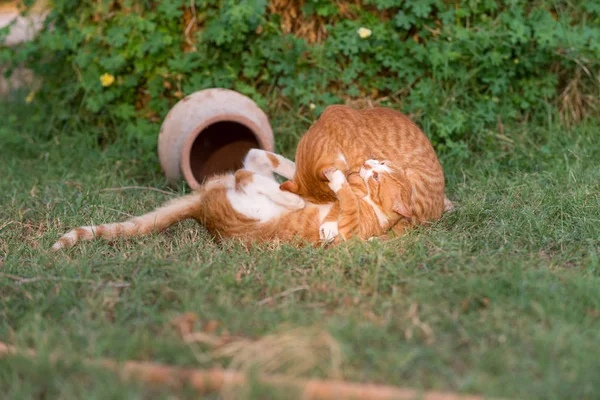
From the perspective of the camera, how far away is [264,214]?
3.89m

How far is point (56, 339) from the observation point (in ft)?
8.37

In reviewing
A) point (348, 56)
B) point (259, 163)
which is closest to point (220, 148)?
point (259, 163)

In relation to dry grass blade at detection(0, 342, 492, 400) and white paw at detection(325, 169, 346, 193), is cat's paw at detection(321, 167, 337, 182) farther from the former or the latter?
dry grass blade at detection(0, 342, 492, 400)

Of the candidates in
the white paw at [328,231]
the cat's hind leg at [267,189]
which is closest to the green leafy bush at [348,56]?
the cat's hind leg at [267,189]

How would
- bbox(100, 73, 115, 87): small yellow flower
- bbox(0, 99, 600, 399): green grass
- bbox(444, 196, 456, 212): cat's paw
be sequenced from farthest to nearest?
bbox(100, 73, 115, 87): small yellow flower
bbox(444, 196, 456, 212): cat's paw
bbox(0, 99, 600, 399): green grass

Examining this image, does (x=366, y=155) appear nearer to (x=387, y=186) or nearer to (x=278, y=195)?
(x=387, y=186)

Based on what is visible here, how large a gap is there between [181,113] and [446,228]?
197cm

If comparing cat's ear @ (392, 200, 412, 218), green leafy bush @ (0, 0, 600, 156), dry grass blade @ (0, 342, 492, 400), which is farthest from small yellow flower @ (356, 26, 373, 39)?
dry grass blade @ (0, 342, 492, 400)

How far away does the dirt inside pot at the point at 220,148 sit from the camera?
5.08 m

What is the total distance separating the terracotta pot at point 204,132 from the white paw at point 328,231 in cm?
118

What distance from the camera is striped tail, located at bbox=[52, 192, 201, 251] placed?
12.2 ft

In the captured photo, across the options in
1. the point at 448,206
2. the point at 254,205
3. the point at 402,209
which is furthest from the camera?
the point at 448,206

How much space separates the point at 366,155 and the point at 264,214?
2.18 feet

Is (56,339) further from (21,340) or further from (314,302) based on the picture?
(314,302)
